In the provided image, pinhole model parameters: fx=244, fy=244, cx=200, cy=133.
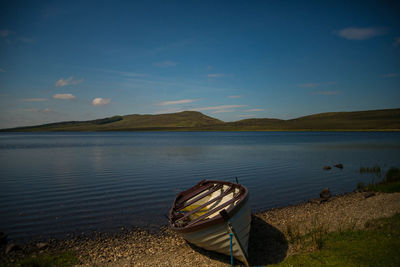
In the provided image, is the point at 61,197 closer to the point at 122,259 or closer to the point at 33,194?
the point at 33,194

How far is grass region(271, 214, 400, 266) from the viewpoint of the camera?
302 inches

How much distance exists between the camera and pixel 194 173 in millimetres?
29734

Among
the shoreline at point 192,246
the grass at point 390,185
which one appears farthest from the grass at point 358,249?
the grass at point 390,185

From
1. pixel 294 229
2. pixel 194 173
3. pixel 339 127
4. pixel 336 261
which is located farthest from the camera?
pixel 339 127

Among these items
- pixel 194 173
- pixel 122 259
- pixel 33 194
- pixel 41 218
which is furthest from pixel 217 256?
pixel 194 173

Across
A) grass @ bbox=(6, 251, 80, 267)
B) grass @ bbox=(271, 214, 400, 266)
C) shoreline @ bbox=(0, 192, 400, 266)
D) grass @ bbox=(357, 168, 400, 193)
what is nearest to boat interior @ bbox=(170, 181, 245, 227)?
shoreline @ bbox=(0, 192, 400, 266)

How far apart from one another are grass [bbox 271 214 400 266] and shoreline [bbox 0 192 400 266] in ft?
3.29

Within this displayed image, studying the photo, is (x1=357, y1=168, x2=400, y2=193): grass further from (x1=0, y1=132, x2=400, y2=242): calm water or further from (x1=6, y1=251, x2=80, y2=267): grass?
(x1=6, y1=251, x2=80, y2=267): grass

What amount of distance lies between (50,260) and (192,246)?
5.82 meters

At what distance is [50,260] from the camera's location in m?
9.84

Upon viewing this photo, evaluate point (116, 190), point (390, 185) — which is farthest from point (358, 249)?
point (116, 190)

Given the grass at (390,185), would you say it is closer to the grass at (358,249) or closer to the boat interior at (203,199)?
the grass at (358,249)

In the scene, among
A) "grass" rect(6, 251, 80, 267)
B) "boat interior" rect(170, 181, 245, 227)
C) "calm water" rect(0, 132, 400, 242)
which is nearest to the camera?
"grass" rect(6, 251, 80, 267)

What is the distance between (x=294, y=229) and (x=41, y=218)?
14472 millimetres
